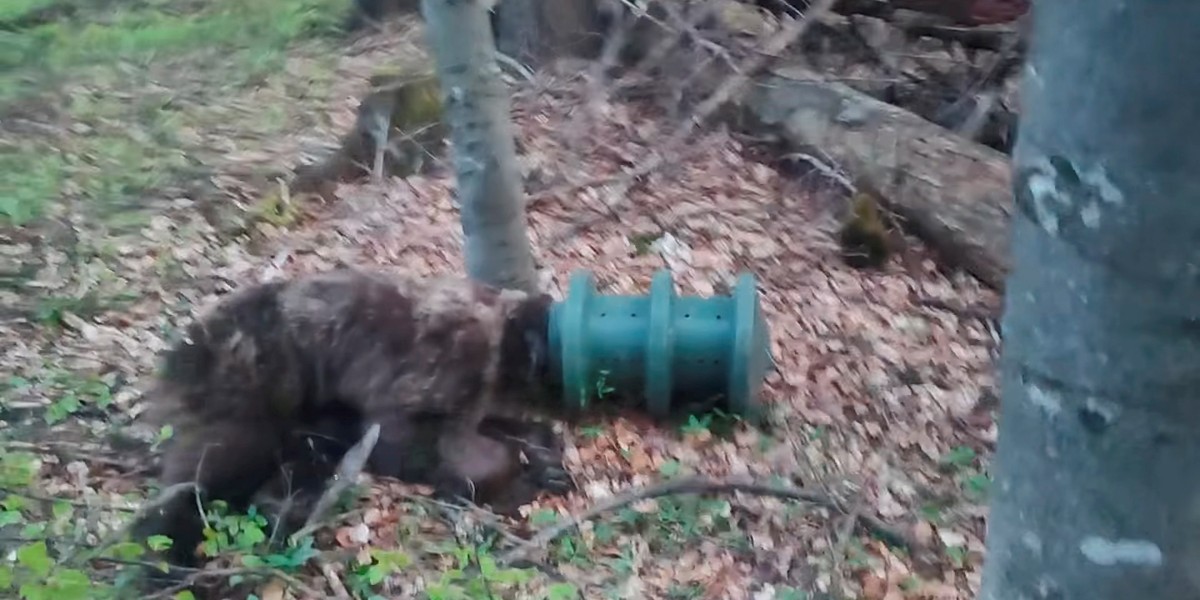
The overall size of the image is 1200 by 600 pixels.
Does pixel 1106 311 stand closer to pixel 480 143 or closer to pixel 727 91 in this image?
pixel 480 143

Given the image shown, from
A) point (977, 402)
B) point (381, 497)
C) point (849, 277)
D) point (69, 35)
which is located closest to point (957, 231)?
point (849, 277)

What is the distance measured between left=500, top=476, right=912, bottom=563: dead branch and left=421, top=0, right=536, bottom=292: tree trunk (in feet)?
4.40

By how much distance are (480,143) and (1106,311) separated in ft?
11.8

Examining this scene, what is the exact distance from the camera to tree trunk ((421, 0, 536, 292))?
443cm

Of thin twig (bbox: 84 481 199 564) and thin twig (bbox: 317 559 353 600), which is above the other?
thin twig (bbox: 84 481 199 564)

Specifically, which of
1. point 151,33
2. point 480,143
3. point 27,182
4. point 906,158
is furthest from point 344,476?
point 151,33

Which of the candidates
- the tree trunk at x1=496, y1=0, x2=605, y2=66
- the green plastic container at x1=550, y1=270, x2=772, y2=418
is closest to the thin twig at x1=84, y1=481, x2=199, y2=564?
the green plastic container at x1=550, y1=270, x2=772, y2=418

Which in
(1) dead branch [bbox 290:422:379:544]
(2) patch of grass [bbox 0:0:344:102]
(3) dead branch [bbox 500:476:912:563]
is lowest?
(3) dead branch [bbox 500:476:912:563]

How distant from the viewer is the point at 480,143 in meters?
4.68

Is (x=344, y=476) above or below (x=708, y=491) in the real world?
above

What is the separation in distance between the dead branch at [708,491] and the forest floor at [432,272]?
4cm

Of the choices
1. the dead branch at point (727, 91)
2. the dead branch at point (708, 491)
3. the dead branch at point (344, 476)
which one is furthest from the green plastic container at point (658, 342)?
the dead branch at point (727, 91)

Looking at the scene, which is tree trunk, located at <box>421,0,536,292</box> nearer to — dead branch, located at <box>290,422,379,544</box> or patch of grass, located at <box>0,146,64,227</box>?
dead branch, located at <box>290,422,379,544</box>

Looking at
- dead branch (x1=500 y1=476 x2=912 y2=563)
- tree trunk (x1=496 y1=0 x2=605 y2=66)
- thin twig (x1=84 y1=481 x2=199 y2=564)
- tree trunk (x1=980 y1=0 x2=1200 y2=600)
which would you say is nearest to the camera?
tree trunk (x1=980 y1=0 x2=1200 y2=600)
